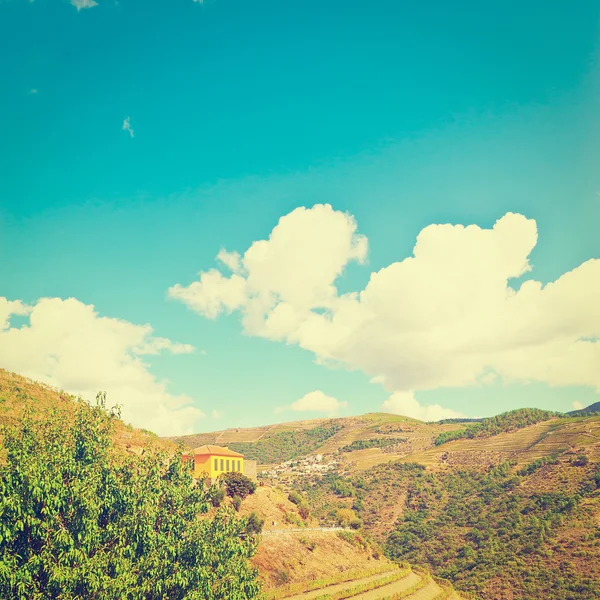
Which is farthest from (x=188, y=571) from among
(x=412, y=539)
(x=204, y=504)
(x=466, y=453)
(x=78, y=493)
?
(x=466, y=453)

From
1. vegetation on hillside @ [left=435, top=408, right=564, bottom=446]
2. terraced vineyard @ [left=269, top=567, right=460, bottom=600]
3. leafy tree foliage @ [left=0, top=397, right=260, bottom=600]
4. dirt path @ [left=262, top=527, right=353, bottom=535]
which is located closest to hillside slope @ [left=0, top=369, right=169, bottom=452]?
dirt path @ [left=262, top=527, right=353, bottom=535]

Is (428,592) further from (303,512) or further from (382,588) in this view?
(303,512)

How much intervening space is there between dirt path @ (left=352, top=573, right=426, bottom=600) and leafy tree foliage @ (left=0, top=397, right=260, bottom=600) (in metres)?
21.8

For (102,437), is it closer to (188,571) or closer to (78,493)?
(78,493)

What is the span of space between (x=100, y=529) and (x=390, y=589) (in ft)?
127

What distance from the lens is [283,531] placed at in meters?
50.9

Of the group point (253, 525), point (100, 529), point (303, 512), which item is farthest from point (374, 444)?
point (100, 529)

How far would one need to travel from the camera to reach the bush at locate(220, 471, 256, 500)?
54.3m

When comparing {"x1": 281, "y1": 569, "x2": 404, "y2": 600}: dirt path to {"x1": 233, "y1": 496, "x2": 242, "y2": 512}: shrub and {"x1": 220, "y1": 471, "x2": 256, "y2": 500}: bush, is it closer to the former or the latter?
{"x1": 233, "y1": 496, "x2": 242, "y2": 512}: shrub

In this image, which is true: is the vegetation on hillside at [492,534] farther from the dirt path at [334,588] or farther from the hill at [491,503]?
the dirt path at [334,588]

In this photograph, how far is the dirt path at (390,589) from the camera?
4630cm

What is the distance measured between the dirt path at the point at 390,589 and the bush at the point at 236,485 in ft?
55.3

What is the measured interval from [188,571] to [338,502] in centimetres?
9568

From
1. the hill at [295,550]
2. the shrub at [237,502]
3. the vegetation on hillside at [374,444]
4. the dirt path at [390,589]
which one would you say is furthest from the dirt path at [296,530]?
the vegetation on hillside at [374,444]
